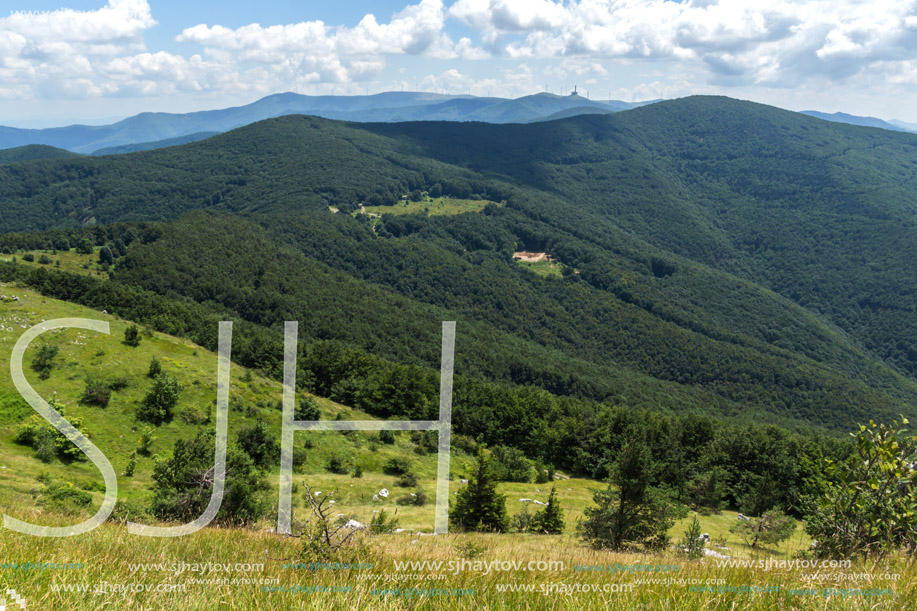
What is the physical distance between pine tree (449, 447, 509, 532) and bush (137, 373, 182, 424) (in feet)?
69.9

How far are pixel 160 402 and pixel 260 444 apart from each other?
7527 mm

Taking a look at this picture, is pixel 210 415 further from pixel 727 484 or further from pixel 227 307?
pixel 227 307

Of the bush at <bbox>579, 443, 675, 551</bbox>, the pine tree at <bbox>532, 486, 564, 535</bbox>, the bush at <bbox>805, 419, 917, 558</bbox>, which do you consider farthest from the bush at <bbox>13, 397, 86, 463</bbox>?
the bush at <bbox>805, 419, 917, 558</bbox>

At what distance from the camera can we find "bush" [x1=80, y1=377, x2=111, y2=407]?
99.0 ft

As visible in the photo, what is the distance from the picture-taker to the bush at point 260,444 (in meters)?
30.8

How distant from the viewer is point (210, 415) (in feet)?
114

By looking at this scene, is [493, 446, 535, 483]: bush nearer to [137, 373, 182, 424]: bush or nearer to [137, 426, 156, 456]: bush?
[137, 426, 156, 456]: bush

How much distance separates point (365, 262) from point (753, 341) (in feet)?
419

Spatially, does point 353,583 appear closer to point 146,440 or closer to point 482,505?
point 482,505

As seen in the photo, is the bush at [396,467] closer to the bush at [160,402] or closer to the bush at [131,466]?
the bush at [160,402]

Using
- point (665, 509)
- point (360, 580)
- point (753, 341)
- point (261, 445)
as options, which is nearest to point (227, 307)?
point (261, 445)

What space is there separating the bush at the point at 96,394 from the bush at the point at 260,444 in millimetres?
8526

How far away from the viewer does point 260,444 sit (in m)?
31.2

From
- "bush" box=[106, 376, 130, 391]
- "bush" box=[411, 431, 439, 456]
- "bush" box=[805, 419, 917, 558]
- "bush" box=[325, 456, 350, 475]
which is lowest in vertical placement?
"bush" box=[411, 431, 439, 456]
